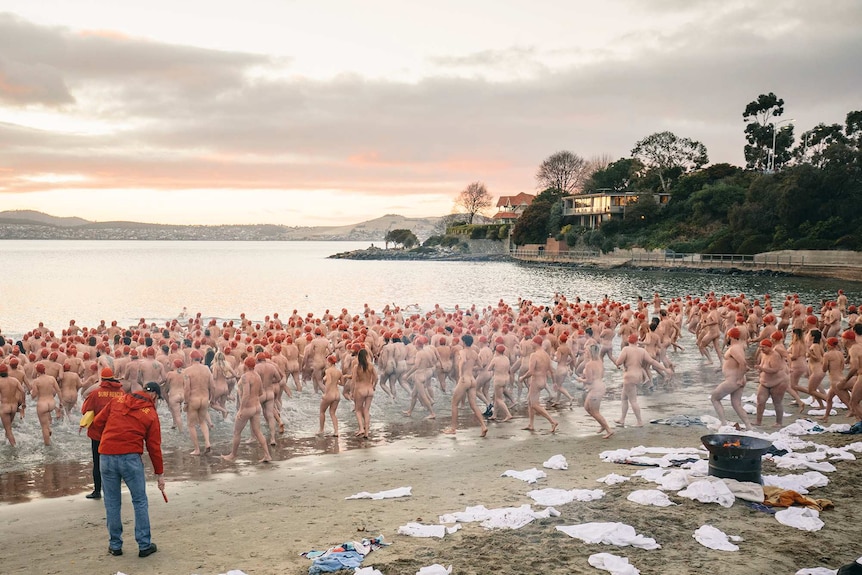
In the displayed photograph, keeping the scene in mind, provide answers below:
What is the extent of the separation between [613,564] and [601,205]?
10257cm

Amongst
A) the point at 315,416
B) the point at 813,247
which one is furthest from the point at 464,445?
the point at 813,247

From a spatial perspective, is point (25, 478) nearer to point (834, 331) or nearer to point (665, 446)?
point (665, 446)

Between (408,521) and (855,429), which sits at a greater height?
(855,429)

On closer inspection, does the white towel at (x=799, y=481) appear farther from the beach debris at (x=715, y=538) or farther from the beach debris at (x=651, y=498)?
the beach debris at (x=715, y=538)

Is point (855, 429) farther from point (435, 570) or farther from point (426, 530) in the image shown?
point (435, 570)

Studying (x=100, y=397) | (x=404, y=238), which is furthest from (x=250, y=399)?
(x=404, y=238)

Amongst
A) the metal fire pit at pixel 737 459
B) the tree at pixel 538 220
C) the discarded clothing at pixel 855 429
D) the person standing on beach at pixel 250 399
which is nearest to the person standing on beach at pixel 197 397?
the person standing on beach at pixel 250 399

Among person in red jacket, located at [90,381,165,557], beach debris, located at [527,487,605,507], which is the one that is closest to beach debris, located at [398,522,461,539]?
beach debris, located at [527,487,605,507]

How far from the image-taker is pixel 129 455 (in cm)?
726

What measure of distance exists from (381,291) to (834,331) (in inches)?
2188

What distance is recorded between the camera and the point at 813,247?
68125 millimetres

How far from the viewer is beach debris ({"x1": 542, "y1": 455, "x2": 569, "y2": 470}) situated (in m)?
10.4

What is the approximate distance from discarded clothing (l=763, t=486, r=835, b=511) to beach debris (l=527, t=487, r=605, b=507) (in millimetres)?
2024

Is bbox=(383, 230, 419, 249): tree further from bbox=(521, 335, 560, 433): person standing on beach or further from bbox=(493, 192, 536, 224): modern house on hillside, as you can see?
bbox=(521, 335, 560, 433): person standing on beach
